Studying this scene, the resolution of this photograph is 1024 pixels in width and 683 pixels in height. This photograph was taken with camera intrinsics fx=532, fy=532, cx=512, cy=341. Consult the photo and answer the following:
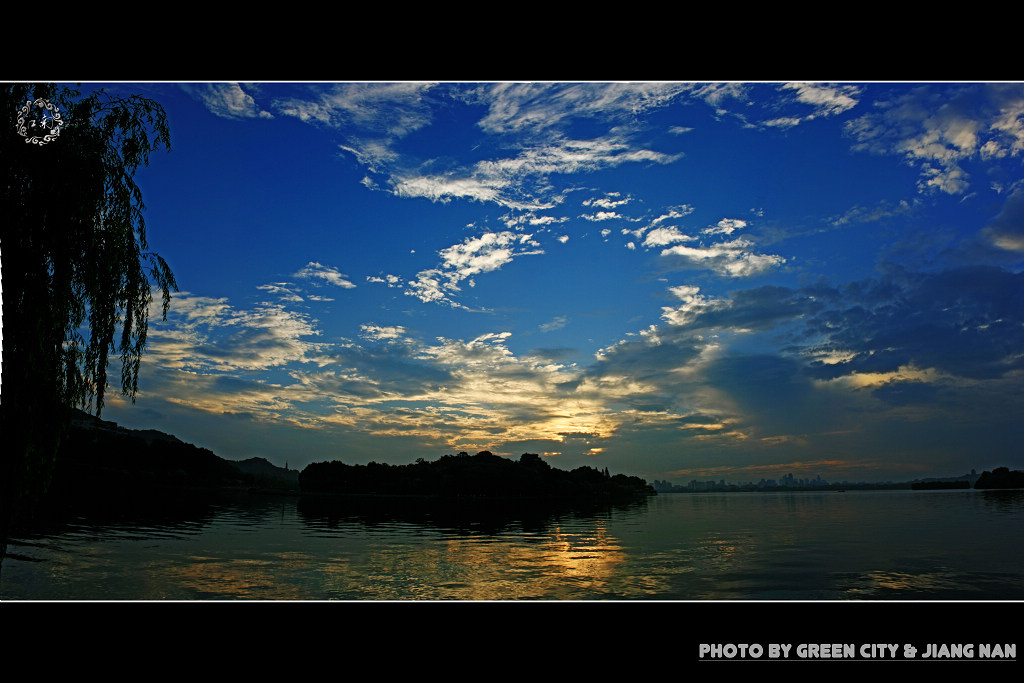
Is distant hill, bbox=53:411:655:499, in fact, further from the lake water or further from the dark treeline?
the lake water

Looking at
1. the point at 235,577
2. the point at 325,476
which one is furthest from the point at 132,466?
the point at 235,577

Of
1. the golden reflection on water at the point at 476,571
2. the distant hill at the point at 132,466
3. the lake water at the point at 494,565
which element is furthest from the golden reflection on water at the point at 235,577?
the distant hill at the point at 132,466

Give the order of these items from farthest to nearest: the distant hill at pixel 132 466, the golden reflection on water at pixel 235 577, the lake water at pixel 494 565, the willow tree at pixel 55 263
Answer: the distant hill at pixel 132 466 < the lake water at pixel 494 565 < the golden reflection on water at pixel 235 577 < the willow tree at pixel 55 263

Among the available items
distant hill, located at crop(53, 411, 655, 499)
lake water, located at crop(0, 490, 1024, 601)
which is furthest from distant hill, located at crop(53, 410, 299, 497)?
lake water, located at crop(0, 490, 1024, 601)

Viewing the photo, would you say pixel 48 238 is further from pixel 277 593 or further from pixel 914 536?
pixel 914 536

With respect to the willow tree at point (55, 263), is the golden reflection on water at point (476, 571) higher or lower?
lower

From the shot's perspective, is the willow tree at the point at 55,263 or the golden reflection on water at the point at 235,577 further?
the golden reflection on water at the point at 235,577

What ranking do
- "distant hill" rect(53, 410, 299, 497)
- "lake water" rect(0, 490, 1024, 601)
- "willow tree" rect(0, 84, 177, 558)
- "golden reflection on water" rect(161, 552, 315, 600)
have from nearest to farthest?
"willow tree" rect(0, 84, 177, 558) → "golden reflection on water" rect(161, 552, 315, 600) → "lake water" rect(0, 490, 1024, 601) → "distant hill" rect(53, 410, 299, 497)

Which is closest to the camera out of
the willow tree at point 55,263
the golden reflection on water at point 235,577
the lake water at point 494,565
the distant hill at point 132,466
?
the willow tree at point 55,263

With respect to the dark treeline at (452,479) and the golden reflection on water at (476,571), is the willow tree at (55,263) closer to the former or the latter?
the golden reflection on water at (476,571)

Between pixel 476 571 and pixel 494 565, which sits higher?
pixel 476 571

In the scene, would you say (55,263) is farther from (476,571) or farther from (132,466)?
(132,466)

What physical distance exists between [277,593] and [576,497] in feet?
411

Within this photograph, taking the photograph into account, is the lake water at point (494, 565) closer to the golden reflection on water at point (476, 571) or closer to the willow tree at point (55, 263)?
the golden reflection on water at point (476, 571)
